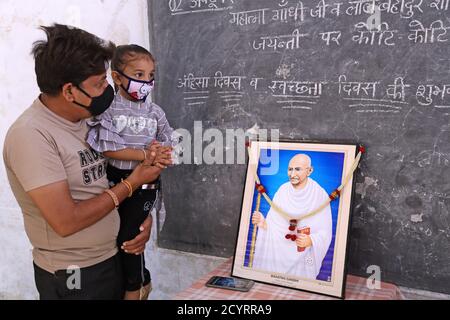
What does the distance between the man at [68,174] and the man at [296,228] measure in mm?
555

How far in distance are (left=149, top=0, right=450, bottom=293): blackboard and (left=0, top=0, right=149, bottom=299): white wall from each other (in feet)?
0.76

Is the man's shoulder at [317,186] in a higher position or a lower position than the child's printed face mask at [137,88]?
lower

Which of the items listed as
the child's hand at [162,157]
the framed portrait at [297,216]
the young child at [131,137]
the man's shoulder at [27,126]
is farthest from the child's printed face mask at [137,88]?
the framed portrait at [297,216]

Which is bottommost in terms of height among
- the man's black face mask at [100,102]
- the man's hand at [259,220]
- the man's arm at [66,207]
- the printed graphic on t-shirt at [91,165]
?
the man's hand at [259,220]

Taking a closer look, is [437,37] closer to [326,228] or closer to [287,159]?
[287,159]

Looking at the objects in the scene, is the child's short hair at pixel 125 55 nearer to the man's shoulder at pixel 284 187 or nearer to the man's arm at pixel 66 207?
the man's arm at pixel 66 207

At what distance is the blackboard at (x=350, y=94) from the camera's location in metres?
1.63

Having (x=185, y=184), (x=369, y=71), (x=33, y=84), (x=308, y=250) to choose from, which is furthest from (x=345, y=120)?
(x=33, y=84)

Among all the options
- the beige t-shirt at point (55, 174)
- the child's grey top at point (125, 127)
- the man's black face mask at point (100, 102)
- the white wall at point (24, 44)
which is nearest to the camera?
the beige t-shirt at point (55, 174)

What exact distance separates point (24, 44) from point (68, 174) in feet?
5.39

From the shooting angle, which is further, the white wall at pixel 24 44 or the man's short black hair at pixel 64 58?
the white wall at pixel 24 44

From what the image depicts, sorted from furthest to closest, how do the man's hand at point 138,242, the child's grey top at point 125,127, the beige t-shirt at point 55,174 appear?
1. the man's hand at point 138,242
2. the child's grey top at point 125,127
3. the beige t-shirt at point 55,174

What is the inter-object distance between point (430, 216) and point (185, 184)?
1.24 meters

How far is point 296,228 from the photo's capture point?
1.70m
